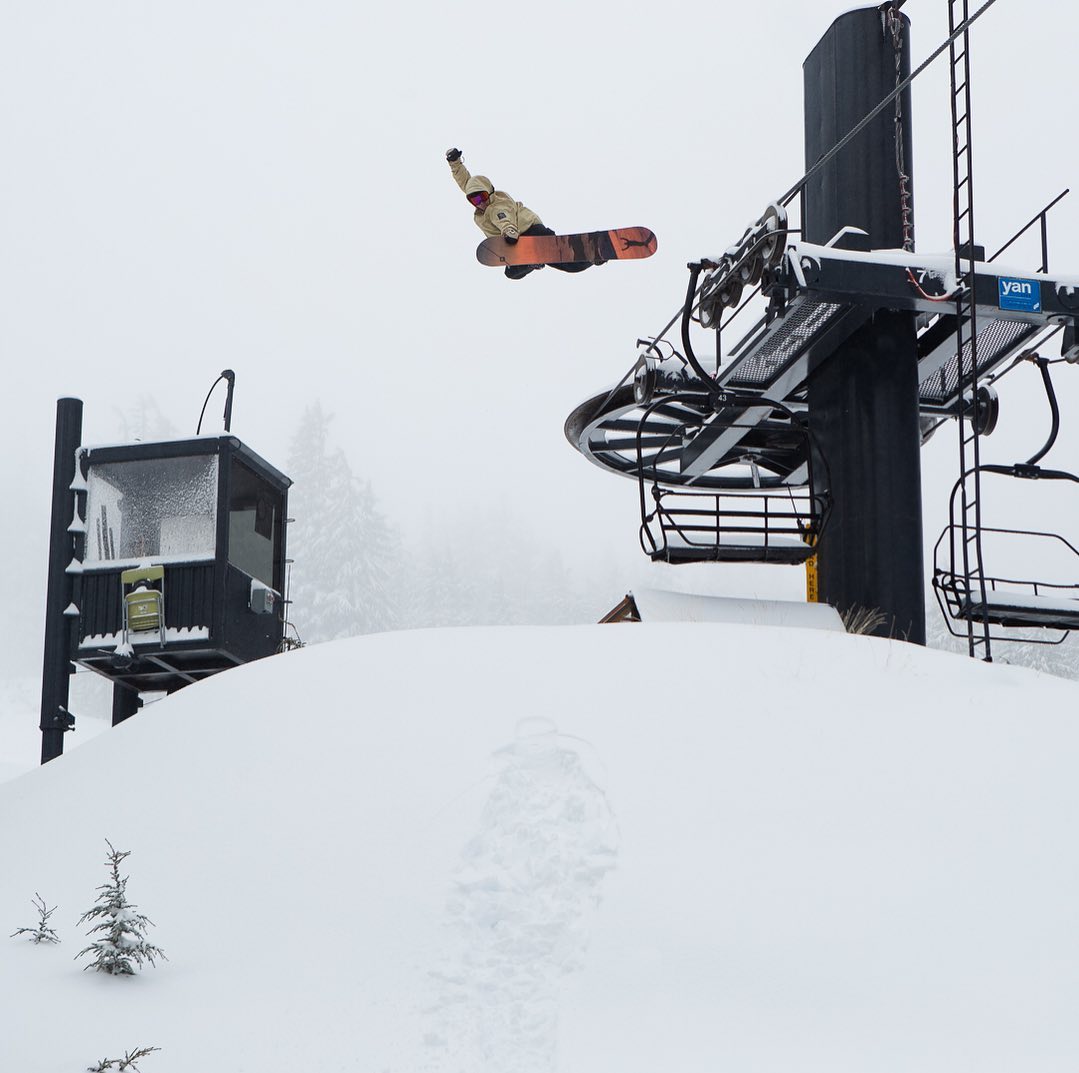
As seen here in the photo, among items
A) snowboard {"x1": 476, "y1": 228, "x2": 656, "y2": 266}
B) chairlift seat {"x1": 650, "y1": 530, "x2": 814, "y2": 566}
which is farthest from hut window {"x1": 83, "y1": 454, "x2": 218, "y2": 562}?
chairlift seat {"x1": 650, "y1": 530, "x2": 814, "y2": 566}

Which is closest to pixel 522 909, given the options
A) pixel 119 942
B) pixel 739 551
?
pixel 119 942

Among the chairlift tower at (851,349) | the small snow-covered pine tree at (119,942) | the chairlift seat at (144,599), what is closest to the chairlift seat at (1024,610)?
the chairlift tower at (851,349)

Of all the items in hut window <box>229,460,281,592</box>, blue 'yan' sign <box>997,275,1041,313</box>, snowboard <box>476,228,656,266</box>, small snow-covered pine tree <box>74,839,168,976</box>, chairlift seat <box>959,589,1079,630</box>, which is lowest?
small snow-covered pine tree <box>74,839,168,976</box>

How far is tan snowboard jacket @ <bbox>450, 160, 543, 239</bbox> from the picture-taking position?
581 inches

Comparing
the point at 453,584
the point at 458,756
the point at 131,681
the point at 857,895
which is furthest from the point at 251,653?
the point at 453,584

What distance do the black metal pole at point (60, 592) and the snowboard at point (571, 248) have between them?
4.98 metres

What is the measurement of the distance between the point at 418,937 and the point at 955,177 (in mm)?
8381

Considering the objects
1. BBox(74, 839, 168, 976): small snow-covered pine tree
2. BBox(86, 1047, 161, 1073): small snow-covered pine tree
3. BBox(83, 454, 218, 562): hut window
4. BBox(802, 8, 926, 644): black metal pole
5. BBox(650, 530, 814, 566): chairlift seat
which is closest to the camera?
BBox(86, 1047, 161, 1073): small snow-covered pine tree

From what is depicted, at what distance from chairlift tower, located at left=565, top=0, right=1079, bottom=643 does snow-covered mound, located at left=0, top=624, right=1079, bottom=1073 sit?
9.82ft

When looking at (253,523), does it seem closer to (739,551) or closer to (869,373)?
(739,551)

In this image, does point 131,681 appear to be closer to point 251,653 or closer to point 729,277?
point 251,653

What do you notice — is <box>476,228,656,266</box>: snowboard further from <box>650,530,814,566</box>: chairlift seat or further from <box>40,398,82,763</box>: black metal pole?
<box>40,398,82,763</box>: black metal pole

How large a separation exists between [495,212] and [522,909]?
8.91 meters

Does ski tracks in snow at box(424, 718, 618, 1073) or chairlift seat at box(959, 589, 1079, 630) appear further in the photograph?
chairlift seat at box(959, 589, 1079, 630)
